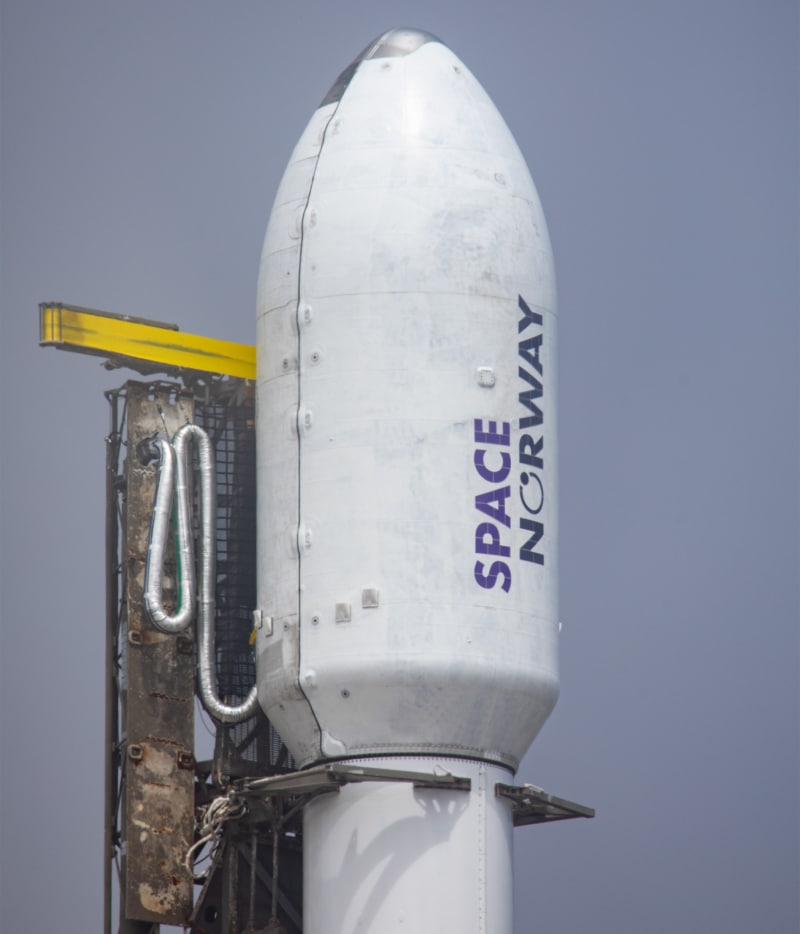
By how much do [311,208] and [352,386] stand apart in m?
3.55

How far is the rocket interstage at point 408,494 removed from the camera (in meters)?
51.1

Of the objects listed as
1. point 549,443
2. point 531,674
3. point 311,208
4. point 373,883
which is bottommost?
point 373,883

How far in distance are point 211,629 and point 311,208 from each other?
7.72 metres

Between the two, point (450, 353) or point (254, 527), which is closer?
point (450, 353)

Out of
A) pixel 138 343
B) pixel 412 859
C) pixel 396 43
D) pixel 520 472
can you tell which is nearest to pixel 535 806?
pixel 412 859

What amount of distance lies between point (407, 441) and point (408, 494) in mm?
920

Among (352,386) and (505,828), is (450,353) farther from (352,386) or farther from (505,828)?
(505,828)

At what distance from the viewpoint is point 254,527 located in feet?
186

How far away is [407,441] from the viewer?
5197cm

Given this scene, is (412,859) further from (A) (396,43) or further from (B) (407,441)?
(A) (396,43)

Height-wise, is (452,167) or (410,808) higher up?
(452,167)

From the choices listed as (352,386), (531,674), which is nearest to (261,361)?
(352,386)

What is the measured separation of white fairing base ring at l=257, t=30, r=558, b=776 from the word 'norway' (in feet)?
0.12

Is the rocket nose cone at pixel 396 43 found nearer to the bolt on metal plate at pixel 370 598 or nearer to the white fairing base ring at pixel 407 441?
the white fairing base ring at pixel 407 441
